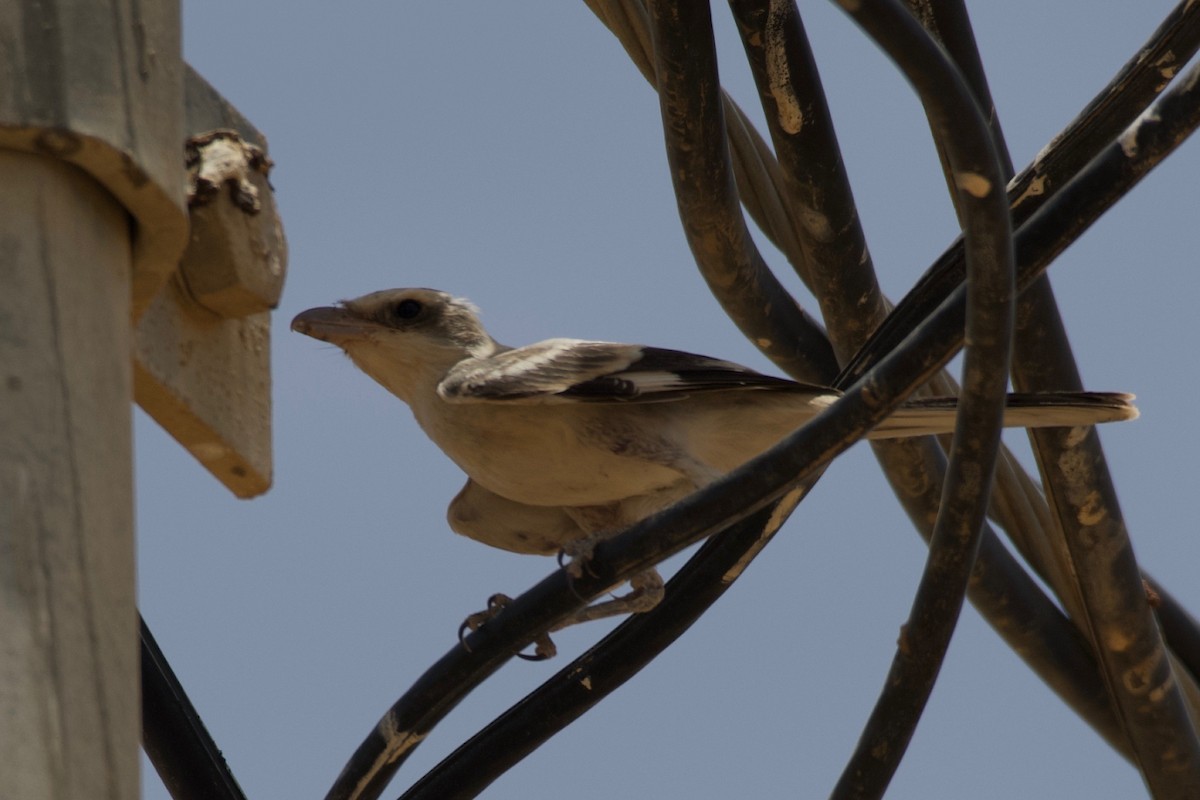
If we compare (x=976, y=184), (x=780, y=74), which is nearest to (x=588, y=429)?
(x=780, y=74)

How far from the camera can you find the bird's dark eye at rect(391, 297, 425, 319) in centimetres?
532

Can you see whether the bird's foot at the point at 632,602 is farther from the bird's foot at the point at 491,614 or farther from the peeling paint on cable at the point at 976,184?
the peeling paint on cable at the point at 976,184

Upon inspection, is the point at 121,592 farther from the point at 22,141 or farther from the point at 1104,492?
the point at 1104,492

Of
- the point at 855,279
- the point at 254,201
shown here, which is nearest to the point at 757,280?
the point at 855,279

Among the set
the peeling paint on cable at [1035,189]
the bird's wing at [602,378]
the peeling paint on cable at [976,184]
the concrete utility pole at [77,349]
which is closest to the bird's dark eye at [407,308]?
the bird's wing at [602,378]

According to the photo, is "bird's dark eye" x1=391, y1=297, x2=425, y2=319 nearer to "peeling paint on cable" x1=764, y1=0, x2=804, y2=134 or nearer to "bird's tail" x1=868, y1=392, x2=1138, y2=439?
"peeling paint on cable" x1=764, y1=0, x2=804, y2=134

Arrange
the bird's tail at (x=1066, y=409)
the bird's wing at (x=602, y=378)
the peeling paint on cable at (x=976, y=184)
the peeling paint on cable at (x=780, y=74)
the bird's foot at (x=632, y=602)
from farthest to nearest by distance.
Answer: the bird's wing at (x=602, y=378) → the bird's foot at (x=632, y=602) → the peeling paint on cable at (x=780, y=74) → the bird's tail at (x=1066, y=409) → the peeling paint on cable at (x=976, y=184)

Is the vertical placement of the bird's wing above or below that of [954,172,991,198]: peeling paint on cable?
above

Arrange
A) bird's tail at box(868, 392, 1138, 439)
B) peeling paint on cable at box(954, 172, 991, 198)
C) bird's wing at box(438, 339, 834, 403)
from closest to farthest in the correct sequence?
peeling paint on cable at box(954, 172, 991, 198)
bird's tail at box(868, 392, 1138, 439)
bird's wing at box(438, 339, 834, 403)

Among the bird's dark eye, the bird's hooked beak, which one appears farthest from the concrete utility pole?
the bird's dark eye

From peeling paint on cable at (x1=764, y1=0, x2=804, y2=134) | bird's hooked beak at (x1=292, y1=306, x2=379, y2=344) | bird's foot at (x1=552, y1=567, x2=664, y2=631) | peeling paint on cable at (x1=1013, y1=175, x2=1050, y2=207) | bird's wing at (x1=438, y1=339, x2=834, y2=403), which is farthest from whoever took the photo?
bird's hooked beak at (x1=292, y1=306, x2=379, y2=344)

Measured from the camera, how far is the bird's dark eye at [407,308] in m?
5.32

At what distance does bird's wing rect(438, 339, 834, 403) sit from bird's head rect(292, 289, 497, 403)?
0.39 metres

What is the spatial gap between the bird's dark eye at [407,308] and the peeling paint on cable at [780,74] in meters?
1.82
